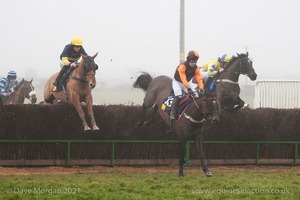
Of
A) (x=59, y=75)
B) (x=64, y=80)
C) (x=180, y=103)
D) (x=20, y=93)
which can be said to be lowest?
(x=180, y=103)

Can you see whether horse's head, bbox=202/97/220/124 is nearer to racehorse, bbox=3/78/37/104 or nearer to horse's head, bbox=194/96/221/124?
horse's head, bbox=194/96/221/124

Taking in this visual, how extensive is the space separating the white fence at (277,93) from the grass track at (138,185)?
33.0 ft

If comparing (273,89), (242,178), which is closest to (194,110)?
(242,178)

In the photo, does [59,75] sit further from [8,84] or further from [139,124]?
[8,84]

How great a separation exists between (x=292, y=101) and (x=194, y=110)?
462 inches

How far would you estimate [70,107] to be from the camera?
555 inches

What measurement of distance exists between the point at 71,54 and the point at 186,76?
125 inches

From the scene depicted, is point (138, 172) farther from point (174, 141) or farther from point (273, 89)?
point (273, 89)

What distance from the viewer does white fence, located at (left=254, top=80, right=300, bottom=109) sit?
2306 cm

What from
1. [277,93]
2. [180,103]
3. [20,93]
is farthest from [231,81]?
[277,93]

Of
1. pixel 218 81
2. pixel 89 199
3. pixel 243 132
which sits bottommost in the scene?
pixel 89 199

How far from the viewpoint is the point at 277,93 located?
23.1 meters

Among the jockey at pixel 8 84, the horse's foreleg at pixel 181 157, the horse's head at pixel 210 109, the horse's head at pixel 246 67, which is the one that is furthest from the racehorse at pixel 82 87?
the jockey at pixel 8 84

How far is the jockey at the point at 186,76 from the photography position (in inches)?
487
